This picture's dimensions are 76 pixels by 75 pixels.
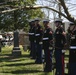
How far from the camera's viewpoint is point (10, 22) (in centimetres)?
3400

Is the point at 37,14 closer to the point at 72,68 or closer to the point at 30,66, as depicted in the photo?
the point at 30,66

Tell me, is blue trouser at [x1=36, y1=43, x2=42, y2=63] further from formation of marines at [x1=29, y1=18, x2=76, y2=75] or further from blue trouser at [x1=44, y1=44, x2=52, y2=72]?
blue trouser at [x1=44, y1=44, x2=52, y2=72]

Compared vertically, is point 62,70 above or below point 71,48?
below

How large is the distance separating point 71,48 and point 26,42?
15.2m

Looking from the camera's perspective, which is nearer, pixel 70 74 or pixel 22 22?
pixel 70 74

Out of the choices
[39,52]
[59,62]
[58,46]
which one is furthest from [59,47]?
[39,52]

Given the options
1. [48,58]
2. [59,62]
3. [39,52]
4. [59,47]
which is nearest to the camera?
[59,62]

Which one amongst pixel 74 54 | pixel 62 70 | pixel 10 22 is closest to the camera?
pixel 74 54

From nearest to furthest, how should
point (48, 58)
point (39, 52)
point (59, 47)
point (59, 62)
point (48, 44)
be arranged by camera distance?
point (59, 62) → point (59, 47) → point (48, 44) → point (48, 58) → point (39, 52)

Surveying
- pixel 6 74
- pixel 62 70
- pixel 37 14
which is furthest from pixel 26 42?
pixel 62 70

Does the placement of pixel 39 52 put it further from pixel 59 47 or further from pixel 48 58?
pixel 59 47

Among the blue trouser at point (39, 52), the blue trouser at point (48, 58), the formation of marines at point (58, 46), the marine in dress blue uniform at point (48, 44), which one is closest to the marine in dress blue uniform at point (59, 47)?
the formation of marines at point (58, 46)

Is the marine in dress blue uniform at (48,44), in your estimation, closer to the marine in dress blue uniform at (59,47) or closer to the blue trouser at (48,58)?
the blue trouser at (48,58)

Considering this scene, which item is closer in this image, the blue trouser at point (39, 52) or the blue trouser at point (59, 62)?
the blue trouser at point (59, 62)
